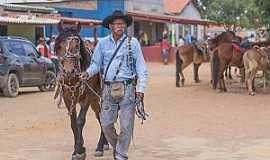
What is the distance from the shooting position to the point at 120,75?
7715 millimetres

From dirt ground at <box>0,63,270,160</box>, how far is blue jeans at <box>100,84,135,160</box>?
1385 millimetres

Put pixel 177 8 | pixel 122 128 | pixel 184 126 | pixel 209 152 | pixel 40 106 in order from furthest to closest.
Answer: pixel 177 8 → pixel 40 106 → pixel 184 126 → pixel 209 152 → pixel 122 128

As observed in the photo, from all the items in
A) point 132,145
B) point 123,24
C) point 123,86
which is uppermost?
point 123,24

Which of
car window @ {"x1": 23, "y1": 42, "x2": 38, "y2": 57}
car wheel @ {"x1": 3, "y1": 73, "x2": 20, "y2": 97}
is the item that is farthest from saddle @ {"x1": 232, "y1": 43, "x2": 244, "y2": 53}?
car wheel @ {"x1": 3, "y1": 73, "x2": 20, "y2": 97}

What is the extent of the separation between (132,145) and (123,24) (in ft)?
9.83

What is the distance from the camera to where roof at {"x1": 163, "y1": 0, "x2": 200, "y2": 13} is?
199 ft

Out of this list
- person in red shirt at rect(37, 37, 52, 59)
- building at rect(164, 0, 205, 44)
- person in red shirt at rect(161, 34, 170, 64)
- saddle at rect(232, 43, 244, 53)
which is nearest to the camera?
saddle at rect(232, 43, 244, 53)

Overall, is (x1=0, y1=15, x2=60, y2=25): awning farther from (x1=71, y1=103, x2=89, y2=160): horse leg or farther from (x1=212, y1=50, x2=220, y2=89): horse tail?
(x1=71, y1=103, x2=89, y2=160): horse leg

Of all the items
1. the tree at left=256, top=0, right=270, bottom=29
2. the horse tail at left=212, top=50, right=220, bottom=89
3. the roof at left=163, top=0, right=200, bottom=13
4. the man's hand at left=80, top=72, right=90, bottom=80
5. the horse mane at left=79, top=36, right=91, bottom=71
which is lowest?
the horse tail at left=212, top=50, right=220, bottom=89

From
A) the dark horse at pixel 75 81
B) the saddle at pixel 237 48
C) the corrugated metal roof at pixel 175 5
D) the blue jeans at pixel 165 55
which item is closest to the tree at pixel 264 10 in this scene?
the saddle at pixel 237 48

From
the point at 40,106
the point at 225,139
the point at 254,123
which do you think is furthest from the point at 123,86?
the point at 40,106

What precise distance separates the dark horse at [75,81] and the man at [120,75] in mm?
885

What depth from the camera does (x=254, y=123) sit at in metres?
12.8

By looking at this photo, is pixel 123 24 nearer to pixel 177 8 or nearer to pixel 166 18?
pixel 166 18
